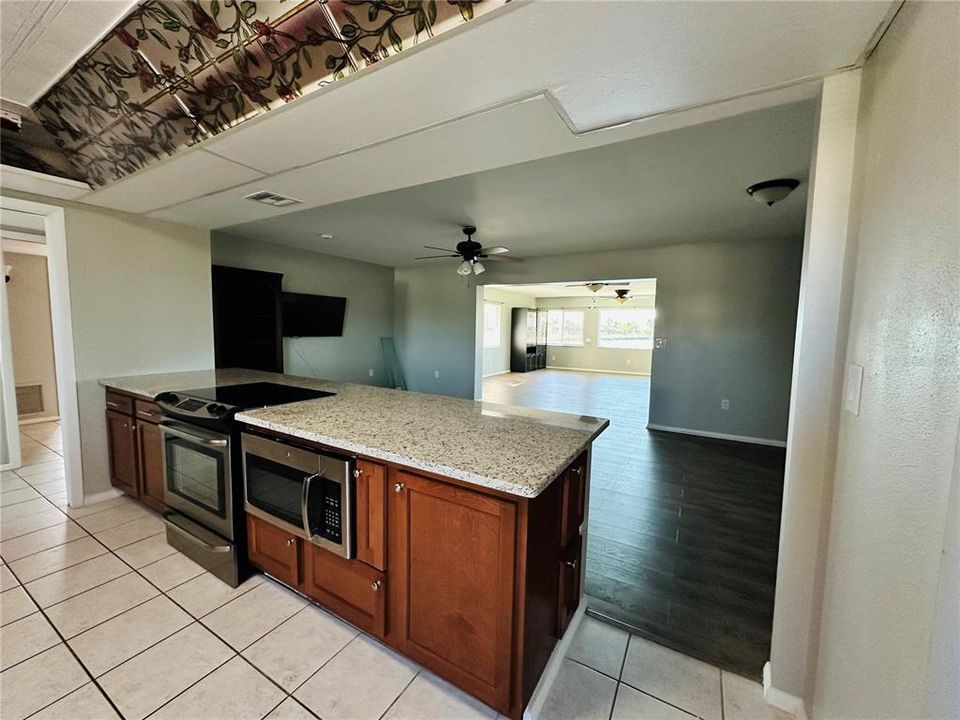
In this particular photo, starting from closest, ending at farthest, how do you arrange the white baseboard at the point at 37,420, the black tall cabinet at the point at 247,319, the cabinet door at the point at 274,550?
the cabinet door at the point at 274,550 < the black tall cabinet at the point at 247,319 < the white baseboard at the point at 37,420

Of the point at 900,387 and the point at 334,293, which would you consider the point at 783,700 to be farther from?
the point at 334,293

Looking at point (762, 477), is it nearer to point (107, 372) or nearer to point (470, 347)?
point (470, 347)

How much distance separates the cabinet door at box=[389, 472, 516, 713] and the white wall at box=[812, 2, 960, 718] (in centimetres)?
84

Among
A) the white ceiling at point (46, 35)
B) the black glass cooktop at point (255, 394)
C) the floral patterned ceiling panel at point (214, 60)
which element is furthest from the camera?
the black glass cooktop at point (255, 394)

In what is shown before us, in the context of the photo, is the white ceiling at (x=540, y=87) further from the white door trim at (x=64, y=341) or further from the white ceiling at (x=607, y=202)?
the white door trim at (x=64, y=341)

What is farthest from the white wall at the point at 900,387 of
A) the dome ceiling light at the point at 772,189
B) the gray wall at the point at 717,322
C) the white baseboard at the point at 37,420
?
the white baseboard at the point at 37,420

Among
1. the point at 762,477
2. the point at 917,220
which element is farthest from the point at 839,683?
the point at 762,477

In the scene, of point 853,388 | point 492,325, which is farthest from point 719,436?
point 492,325

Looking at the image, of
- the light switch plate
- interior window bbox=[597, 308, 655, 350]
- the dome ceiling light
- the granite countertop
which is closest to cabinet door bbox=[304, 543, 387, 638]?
the granite countertop

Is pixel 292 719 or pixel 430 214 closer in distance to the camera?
pixel 292 719

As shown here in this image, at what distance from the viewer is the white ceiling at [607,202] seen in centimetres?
218

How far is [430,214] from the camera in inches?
143

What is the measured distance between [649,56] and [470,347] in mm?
5446

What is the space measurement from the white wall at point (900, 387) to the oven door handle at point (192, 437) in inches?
91.8
